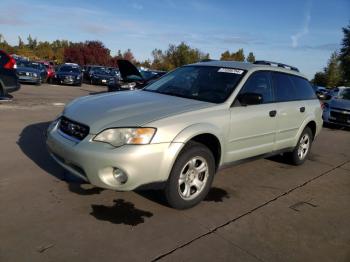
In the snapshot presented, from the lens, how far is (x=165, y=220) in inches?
145

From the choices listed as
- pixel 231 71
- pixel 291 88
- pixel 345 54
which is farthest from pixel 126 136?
pixel 345 54

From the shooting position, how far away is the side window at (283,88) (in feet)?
17.8

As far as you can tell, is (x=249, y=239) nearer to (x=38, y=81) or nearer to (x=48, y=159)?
(x=48, y=159)

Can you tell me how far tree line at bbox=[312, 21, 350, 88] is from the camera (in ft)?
138

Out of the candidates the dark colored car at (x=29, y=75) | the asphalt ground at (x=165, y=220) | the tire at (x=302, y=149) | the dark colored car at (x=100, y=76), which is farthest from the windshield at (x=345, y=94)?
the dark colored car at (x=100, y=76)

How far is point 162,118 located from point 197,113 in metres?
0.49

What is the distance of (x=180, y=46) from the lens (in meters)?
60.8

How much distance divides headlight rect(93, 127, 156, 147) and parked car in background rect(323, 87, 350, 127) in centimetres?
1010

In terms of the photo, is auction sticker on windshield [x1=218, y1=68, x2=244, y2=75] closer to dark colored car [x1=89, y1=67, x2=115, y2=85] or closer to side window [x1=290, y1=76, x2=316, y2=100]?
side window [x1=290, y1=76, x2=316, y2=100]

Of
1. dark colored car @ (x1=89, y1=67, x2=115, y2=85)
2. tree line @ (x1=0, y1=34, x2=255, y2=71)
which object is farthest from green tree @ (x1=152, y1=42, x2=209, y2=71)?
dark colored car @ (x1=89, y1=67, x2=115, y2=85)

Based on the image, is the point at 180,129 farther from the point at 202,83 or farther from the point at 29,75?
the point at 29,75

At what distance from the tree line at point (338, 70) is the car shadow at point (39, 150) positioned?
41.4 m

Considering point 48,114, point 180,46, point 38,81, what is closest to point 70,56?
point 180,46

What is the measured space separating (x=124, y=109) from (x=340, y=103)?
10.2m
